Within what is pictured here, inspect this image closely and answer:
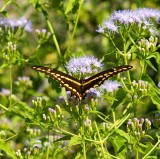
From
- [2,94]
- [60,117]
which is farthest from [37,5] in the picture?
[2,94]

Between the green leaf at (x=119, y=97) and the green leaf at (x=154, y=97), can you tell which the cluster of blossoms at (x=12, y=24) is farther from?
the green leaf at (x=154, y=97)

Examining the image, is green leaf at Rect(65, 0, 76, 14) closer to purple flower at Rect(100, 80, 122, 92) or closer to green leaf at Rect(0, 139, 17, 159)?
purple flower at Rect(100, 80, 122, 92)

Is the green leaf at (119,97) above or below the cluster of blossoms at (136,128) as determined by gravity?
above

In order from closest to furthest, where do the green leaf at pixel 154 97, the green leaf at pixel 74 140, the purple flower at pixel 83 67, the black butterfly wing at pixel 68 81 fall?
the green leaf at pixel 74 140 → the black butterfly wing at pixel 68 81 → the green leaf at pixel 154 97 → the purple flower at pixel 83 67

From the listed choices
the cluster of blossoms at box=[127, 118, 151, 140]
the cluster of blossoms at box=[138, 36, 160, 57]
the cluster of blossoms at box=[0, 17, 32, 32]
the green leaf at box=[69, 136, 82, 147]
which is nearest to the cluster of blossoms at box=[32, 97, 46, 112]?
the green leaf at box=[69, 136, 82, 147]

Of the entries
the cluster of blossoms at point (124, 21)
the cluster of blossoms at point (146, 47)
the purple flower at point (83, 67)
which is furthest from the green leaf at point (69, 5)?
the cluster of blossoms at point (146, 47)

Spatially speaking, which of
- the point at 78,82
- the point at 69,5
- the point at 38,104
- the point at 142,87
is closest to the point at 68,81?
the point at 78,82
